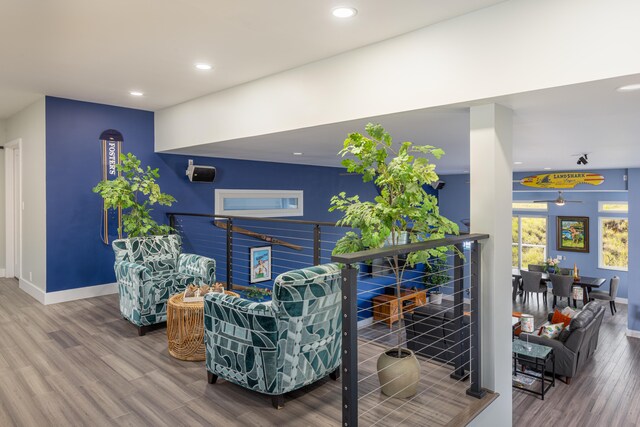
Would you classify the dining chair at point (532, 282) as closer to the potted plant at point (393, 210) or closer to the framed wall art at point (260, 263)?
the framed wall art at point (260, 263)

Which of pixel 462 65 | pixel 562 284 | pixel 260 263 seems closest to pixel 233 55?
pixel 462 65

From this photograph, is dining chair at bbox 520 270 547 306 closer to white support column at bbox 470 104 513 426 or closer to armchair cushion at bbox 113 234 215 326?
white support column at bbox 470 104 513 426

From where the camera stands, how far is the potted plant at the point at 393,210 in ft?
8.28

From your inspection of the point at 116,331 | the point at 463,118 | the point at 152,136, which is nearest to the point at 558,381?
the point at 463,118

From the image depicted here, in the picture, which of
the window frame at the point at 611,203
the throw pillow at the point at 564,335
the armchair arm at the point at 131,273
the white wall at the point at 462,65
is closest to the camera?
the white wall at the point at 462,65

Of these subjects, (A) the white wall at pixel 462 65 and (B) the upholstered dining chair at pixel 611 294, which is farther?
(B) the upholstered dining chair at pixel 611 294

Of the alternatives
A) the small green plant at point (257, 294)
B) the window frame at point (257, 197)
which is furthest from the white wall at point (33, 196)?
the small green plant at point (257, 294)

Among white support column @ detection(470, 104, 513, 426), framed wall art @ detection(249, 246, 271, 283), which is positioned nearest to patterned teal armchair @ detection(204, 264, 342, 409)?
white support column @ detection(470, 104, 513, 426)

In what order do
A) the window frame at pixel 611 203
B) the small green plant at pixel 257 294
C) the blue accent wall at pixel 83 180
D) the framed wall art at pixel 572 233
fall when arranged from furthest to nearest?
1. the framed wall art at pixel 572 233
2. the window frame at pixel 611 203
3. the small green plant at pixel 257 294
4. the blue accent wall at pixel 83 180

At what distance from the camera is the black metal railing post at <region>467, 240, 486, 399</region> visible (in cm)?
277

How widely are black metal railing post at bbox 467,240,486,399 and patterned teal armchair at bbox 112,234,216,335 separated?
263 centimetres

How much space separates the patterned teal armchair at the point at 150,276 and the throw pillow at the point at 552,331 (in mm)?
5361

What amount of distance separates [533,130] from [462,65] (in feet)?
5.89

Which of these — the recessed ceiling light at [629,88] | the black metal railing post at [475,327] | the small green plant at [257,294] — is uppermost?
the recessed ceiling light at [629,88]
